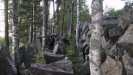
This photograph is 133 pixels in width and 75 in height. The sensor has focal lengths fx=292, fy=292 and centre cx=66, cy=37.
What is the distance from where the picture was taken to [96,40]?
36.4 feet

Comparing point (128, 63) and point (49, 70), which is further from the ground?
point (128, 63)

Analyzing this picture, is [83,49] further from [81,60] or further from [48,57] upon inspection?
[48,57]

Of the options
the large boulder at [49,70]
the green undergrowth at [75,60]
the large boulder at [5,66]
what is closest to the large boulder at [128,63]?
the large boulder at [49,70]

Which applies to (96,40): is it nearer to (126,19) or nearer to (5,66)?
(126,19)

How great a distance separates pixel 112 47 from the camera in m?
14.1

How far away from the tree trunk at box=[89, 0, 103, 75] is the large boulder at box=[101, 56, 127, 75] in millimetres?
1895

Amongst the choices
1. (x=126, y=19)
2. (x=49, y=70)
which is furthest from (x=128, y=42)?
(x=49, y=70)

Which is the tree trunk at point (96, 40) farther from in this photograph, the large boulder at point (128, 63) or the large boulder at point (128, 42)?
the large boulder at point (128, 63)

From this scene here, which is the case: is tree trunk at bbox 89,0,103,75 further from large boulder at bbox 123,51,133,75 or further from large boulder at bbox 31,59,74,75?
large boulder at bbox 31,59,74,75

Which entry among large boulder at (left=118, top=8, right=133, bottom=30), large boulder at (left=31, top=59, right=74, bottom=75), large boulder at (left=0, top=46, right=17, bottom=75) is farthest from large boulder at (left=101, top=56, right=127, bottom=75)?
large boulder at (left=0, top=46, right=17, bottom=75)

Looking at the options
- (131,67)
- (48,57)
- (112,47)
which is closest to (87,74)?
(48,57)

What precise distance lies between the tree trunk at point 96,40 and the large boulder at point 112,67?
1895 mm

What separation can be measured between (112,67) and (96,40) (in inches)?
103

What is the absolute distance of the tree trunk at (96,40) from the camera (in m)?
10.9
